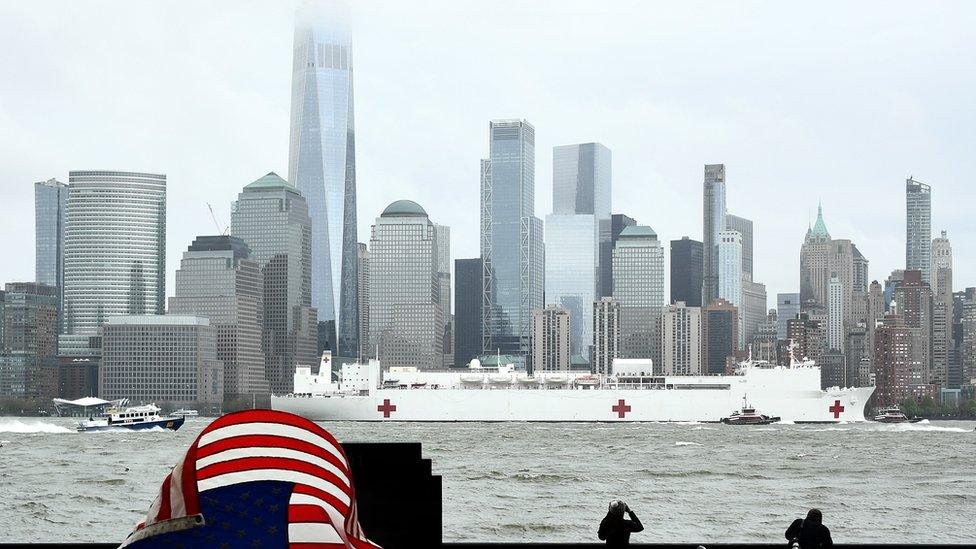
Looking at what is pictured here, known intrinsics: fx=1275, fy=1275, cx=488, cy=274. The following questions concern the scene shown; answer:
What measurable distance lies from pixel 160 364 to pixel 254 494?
468 ft

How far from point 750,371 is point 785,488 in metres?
51.1

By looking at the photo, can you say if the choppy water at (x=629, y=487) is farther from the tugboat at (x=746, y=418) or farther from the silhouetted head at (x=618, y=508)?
the tugboat at (x=746, y=418)

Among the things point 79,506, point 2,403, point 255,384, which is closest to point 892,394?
point 255,384

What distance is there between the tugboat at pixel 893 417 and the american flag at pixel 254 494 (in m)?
116

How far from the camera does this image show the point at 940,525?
928 inches

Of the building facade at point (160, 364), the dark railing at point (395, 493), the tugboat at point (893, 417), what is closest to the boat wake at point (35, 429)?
the building facade at point (160, 364)

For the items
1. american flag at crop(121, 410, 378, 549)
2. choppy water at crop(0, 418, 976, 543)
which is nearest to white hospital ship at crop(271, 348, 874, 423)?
choppy water at crop(0, 418, 976, 543)

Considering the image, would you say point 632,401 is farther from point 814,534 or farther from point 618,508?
point 618,508

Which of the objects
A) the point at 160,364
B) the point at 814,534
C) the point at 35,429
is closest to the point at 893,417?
the point at 35,429

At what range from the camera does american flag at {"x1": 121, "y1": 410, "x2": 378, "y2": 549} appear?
6.78ft

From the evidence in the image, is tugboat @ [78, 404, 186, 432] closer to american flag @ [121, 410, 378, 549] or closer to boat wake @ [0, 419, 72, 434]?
boat wake @ [0, 419, 72, 434]

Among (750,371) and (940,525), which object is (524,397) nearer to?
(750,371)

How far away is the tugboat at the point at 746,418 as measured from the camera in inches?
3199

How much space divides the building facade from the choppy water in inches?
3046
